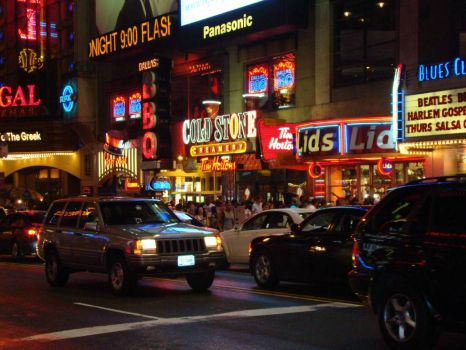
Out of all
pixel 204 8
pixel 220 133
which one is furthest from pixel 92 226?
pixel 204 8

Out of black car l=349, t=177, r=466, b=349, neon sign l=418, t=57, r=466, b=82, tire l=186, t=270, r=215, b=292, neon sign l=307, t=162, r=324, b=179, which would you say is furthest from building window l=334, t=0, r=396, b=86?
black car l=349, t=177, r=466, b=349

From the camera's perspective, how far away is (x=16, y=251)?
69.1 feet

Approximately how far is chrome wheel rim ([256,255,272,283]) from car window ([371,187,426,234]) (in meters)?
5.27

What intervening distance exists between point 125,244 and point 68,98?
2736 centimetres

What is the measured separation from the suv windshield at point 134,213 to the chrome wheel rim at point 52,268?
184cm

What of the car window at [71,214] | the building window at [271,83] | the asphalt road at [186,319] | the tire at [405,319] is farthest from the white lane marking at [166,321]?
the building window at [271,83]

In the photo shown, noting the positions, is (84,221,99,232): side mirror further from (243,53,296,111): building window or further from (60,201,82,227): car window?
(243,53,296,111): building window

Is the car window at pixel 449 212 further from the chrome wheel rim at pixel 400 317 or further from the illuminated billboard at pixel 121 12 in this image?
the illuminated billboard at pixel 121 12

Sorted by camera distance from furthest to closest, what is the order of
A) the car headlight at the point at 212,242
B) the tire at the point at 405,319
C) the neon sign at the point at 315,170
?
the neon sign at the point at 315,170 → the car headlight at the point at 212,242 → the tire at the point at 405,319

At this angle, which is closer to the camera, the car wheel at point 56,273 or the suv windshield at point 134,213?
the suv windshield at point 134,213

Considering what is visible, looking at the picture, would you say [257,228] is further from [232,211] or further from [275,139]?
[275,139]

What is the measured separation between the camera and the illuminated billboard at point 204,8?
2722 centimetres

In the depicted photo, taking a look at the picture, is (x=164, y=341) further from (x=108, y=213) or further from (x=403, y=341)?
(x=108, y=213)

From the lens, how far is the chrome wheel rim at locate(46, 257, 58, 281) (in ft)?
46.2
